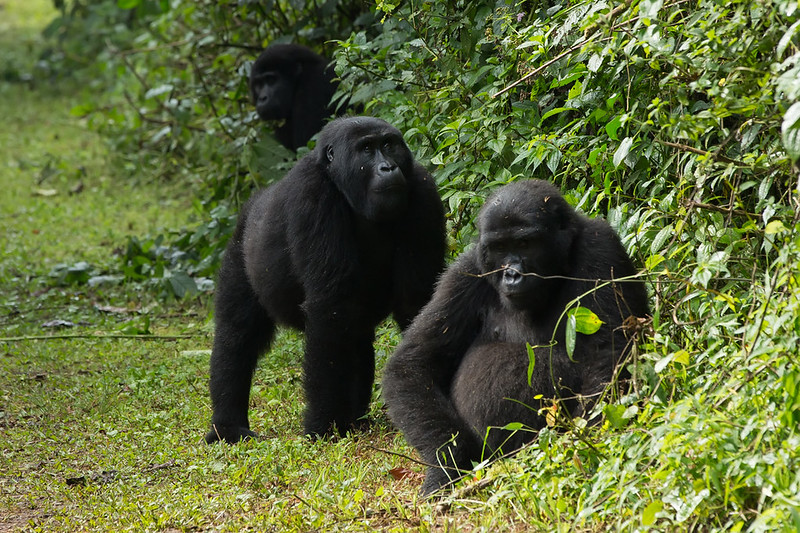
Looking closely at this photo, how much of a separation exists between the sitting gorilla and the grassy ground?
1.04 feet

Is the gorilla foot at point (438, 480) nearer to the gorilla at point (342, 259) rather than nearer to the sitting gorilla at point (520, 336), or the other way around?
the sitting gorilla at point (520, 336)

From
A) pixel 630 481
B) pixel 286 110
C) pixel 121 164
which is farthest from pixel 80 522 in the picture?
pixel 121 164

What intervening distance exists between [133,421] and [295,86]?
441 cm

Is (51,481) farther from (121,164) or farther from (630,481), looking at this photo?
(121,164)

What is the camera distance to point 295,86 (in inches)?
371

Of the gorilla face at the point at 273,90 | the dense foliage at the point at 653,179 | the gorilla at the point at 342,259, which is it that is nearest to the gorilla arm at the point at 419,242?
the gorilla at the point at 342,259

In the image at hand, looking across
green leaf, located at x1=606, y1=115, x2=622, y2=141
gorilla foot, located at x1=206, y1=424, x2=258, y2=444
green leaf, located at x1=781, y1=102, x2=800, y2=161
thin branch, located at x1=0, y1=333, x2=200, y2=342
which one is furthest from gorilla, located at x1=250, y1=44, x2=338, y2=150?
green leaf, located at x1=781, y1=102, x2=800, y2=161

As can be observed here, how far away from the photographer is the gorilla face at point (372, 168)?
5359 millimetres

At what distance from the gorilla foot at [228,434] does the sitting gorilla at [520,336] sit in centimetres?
137

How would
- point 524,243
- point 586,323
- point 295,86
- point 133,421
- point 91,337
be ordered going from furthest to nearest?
point 295,86
point 91,337
point 133,421
point 524,243
point 586,323

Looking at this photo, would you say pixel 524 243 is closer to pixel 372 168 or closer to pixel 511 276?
pixel 511 276

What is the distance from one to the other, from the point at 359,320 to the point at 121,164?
26.4ft

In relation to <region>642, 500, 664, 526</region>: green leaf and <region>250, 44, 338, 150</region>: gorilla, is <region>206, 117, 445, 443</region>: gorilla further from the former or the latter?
<region>250, 44, 338, 150</region>: gorilla

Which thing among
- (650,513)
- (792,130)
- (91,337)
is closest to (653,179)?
(792,130)
